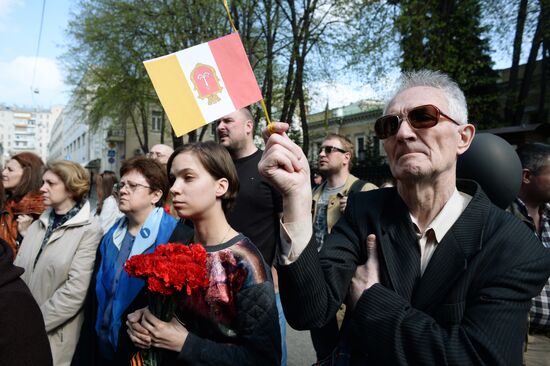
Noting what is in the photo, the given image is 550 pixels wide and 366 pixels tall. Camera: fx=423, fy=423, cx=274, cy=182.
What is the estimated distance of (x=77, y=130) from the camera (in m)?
68.9

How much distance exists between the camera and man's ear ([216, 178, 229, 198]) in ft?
8.24

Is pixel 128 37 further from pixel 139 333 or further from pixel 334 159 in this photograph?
pixel 139 333

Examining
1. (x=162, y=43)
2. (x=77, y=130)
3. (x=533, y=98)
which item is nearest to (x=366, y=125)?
(x=533, y=98)

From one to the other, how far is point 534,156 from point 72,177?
368cm

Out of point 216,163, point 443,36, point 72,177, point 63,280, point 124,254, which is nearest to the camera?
point 216,163

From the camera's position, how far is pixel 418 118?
1607mm

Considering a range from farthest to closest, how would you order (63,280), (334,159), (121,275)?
(334,159)
(63,280)
(121,275)

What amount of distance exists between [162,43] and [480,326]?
678 inches

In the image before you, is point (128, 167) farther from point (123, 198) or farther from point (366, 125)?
point (366, 125)

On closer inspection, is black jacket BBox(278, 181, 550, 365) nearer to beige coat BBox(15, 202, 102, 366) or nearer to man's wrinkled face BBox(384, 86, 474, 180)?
man's wrinkled face BBox(384, 86, 474, 180)

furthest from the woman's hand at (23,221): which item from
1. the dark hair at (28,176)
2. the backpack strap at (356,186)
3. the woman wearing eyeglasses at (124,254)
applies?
the backpack strap at (356,186)

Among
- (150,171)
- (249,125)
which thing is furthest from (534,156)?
(150,171)

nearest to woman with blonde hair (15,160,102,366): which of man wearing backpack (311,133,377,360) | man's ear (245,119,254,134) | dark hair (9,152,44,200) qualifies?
dark hair (9,152,44,200)

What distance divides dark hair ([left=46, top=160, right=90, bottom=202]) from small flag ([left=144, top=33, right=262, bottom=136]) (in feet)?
7.52
